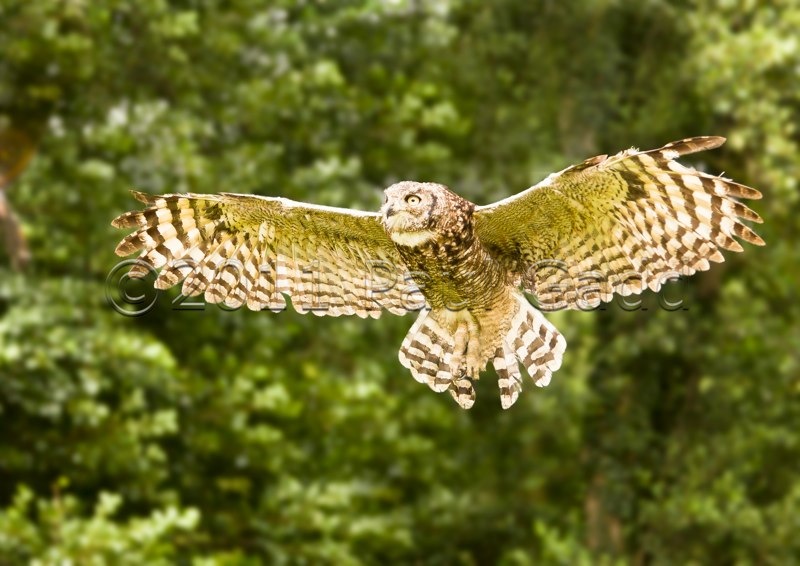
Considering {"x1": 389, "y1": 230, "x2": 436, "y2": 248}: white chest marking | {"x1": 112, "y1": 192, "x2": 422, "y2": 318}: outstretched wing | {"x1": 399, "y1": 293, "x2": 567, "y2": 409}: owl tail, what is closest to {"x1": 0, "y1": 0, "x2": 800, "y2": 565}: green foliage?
{"x1": 399, "y1": 293, "x2": 567, "y2": 409}: owl tail

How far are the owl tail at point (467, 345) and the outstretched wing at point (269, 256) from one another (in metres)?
0.14

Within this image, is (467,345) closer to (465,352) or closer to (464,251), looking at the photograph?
(465,352)

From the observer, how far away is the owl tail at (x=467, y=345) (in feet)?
14.2

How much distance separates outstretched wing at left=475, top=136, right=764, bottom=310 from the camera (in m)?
3.83

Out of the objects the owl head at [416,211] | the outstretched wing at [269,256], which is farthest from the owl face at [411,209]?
the outstretched wing at [269,256]

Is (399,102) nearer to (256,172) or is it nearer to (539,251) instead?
(256,172)

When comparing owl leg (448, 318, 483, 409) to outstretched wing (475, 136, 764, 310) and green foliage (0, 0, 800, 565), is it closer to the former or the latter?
outstretched wing (475, 136, 764, 310)

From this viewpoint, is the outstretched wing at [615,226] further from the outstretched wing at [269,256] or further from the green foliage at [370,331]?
the green foliage at [370,331]

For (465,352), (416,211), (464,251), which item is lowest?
(465,352)

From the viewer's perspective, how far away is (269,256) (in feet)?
14.6

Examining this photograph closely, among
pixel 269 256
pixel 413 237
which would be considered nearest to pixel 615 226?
pixel 413 237

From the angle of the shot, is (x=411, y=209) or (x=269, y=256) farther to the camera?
(x=269, y=256)

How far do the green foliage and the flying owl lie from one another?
2.23m

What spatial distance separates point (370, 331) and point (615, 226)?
5726 mm
